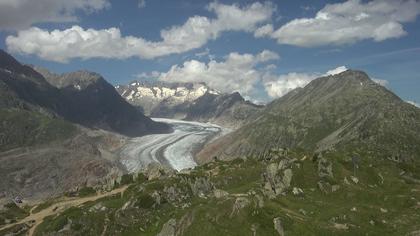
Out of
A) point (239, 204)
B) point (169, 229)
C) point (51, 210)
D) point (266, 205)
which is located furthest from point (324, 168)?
point (51, 210)

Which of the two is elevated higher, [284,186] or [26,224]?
[284,186]

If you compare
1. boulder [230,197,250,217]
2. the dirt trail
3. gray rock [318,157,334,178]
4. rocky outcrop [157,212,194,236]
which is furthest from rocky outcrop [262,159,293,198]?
the dirt trail

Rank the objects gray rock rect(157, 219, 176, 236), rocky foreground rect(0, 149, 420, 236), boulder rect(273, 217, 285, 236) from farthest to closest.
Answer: gray rock rect(157, 219, 176, 236)
rocky foreground rect(0, 149, 420, 236)
boulder rect(273, 217, 285, 236)

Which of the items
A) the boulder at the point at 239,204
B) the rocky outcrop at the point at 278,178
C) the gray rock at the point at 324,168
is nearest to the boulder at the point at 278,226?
the boulder at the point at 239,204

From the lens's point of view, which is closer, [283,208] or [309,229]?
[309,229]

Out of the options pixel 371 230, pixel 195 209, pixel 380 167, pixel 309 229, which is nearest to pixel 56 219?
pixel 195 209

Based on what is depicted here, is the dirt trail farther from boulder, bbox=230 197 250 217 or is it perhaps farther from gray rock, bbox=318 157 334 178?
gray rock, bbox=318 157 334 178

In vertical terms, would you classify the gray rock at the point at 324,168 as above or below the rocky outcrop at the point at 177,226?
above

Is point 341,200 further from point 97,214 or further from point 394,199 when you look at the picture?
point 97,214

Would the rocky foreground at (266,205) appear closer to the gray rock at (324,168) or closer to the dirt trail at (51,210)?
the gray rock at (324,168)
